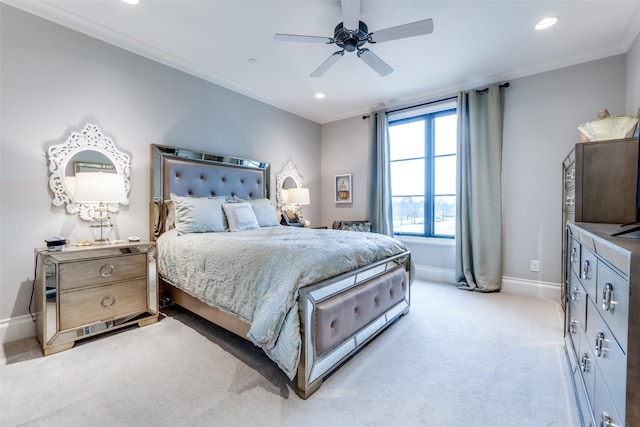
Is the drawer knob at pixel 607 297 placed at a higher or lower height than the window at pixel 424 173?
lower

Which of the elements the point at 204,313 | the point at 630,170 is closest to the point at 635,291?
the point at 630,170

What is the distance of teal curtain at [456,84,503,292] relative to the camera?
11.2 feet

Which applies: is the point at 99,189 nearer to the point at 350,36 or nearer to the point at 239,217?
the point at 239,217

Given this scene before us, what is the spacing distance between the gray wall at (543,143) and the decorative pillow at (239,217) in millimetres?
3176

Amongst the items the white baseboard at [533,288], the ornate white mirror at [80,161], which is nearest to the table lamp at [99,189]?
the ornate white mirror at [80,161]

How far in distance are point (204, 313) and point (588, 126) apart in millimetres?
3494

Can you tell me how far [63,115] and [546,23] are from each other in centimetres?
435

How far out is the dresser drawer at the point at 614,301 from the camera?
0.78 meters

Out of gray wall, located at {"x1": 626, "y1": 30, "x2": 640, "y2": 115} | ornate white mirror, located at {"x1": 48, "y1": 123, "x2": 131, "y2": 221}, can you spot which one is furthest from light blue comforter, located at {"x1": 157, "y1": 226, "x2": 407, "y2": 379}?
gray wall, located at {"x1": 626, "y1": 30, "x2": 640, "y2": 115}

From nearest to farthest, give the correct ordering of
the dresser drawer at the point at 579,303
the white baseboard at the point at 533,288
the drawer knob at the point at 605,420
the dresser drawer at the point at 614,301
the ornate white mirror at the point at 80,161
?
the dresser drawer at the point at 614,301 < the drawer knob at the point at 605,420 < the dresser drawer at the point at 579,303 < the ornate white mirror at the point at 80,161 < the white baseboard at the point at 533,288

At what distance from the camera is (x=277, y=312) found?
59.8 inches

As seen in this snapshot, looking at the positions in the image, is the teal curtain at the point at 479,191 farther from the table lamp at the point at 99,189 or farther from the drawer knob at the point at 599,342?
the table lamp at the point at 99,189

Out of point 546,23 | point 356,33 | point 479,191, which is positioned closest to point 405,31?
point 356,33

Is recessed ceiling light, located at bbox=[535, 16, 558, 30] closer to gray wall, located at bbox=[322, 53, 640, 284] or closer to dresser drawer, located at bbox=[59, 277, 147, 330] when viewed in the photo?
gray wall, located at bbox=[322, 53, 640, 284]
